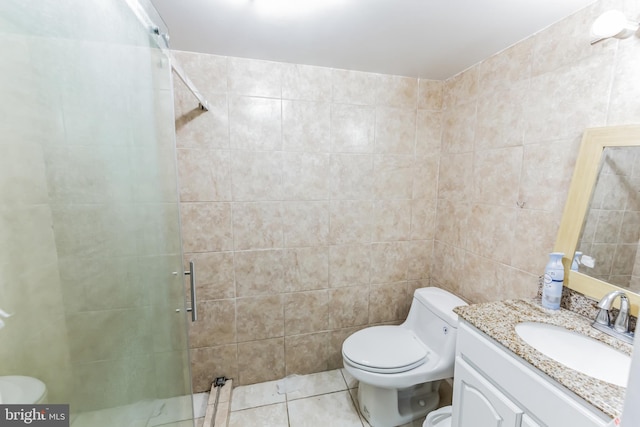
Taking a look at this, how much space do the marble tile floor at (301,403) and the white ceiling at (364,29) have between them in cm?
206

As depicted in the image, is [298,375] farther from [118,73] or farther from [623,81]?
[623,81]

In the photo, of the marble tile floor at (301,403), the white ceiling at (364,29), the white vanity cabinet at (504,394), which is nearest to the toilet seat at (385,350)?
the white vanity cabinet at (504,394)

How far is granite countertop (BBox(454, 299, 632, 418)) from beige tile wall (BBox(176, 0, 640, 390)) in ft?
0.74

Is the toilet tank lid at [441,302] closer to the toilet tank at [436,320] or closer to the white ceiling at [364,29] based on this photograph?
the toilet tank at [436,320]

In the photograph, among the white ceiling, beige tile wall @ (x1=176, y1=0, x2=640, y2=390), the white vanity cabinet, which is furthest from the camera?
beige tile wall @ (x1=176, y1=0, x2=640, y2=390)

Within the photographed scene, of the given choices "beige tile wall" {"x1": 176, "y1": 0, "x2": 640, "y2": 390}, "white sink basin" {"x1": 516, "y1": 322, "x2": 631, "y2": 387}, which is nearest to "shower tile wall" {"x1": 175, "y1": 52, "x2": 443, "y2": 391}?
"beige tile wall" {"x1": 176, "y1": 0, "x2": 640, "y2": 390}

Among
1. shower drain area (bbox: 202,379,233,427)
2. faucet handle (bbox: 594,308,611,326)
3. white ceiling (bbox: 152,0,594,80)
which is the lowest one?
shower drain area (bbox: 202,379,233,427)

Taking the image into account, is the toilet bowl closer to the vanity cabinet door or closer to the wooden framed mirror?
the vanity cabinet door

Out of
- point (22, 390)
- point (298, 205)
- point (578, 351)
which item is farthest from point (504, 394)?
point (22, 390)

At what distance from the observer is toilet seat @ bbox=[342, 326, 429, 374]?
1.37m

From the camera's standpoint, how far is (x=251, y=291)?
1.68 metres

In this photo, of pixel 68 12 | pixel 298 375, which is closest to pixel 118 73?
pixel 68 12

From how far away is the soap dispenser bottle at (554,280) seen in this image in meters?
1.08

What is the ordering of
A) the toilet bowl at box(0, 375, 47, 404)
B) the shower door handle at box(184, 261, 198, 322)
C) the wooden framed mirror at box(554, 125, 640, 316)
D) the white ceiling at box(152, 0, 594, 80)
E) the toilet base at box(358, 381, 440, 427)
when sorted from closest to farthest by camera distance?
the toilet bowl at box(0, 375, 47, 404) < the wooden framed mirror at box(554, 125, 640, 316) < the white ceiling at box(152, 0, 594, 80) < the shower door handle at box(184, 261, 198, 322) < the toilet base at box(358, 381, 440, 427)
